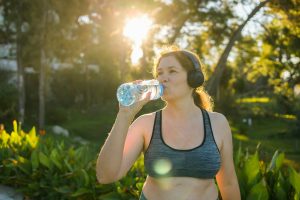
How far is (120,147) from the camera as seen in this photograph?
107 inches

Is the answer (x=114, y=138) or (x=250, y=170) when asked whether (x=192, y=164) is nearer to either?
(x=114, y=138)

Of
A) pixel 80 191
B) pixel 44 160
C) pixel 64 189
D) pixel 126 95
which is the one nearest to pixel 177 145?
pixel 126 95

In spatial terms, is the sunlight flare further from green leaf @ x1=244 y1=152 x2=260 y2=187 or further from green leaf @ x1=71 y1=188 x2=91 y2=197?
green leaf @ x1=244 y1=152 x2=260 y2=187

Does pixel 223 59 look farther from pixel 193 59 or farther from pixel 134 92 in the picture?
pixel 134 92

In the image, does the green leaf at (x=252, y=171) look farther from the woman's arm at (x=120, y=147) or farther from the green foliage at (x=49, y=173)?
the green foliage at (x=49, y=173)

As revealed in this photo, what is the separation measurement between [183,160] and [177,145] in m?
0.12

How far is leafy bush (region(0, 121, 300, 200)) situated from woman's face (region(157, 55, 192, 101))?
128 centimetres

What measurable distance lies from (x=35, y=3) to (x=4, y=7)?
77.4 inches

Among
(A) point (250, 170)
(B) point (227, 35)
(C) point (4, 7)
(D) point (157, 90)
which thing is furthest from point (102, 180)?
(C) point (4, 7)

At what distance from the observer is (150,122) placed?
3.05 meters

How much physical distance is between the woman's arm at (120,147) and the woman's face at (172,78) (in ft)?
0.97

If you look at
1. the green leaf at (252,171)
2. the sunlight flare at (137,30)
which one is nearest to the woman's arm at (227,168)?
the green leaf at (252,171)

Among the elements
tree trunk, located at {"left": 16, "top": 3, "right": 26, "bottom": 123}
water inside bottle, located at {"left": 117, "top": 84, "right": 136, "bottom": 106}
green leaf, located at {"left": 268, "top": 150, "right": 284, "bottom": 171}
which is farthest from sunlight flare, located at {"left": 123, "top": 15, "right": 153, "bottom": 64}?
water inside bottle, located at {"left": 117, "top": 84, "right": 136, "bottom": 106}

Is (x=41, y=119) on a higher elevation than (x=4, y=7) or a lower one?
lower
